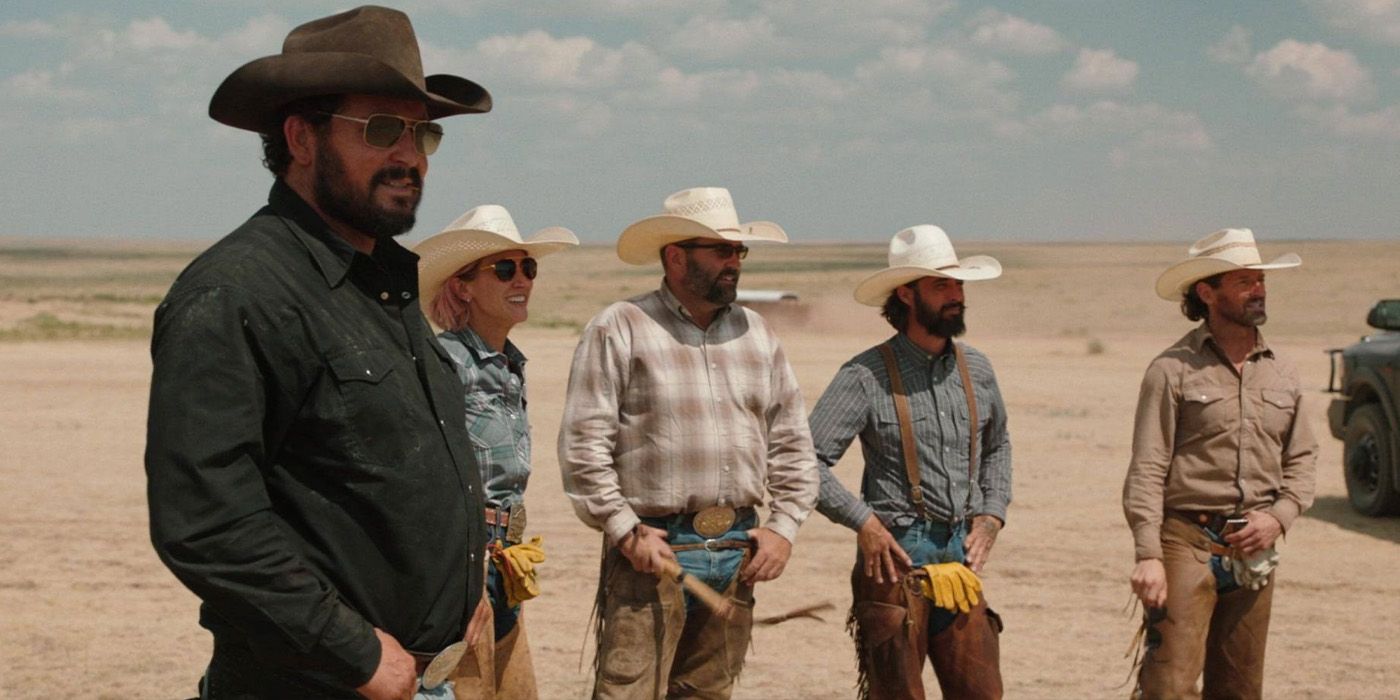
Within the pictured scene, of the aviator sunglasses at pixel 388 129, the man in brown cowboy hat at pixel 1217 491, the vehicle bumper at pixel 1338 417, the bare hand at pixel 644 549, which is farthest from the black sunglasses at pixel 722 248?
the vehicle bumper at pixel 1338 417

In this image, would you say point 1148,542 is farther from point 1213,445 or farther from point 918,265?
point 918,265

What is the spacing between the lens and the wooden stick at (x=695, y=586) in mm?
5141

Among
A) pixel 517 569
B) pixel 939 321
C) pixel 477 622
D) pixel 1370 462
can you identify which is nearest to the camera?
pixel 477 622

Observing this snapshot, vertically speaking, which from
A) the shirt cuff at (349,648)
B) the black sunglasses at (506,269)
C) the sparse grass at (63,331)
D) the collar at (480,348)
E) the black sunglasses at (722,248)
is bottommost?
the sparse grass at (63,331)

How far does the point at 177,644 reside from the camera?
319 inches

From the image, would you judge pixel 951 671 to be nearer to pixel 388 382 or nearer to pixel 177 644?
pixel 388 382

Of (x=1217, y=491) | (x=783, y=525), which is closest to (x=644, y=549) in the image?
(x=783, y=525)

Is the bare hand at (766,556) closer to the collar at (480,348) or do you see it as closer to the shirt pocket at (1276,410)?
the collar at (480,348)

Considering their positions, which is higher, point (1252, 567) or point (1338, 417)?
point (1252, 567)

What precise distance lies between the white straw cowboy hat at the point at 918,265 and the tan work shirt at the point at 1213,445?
0.82 m

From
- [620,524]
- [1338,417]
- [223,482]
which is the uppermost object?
[223,482]

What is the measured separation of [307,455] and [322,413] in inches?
3.4

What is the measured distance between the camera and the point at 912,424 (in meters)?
5.59

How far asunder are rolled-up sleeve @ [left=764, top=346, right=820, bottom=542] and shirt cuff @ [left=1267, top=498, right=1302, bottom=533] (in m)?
1.73
